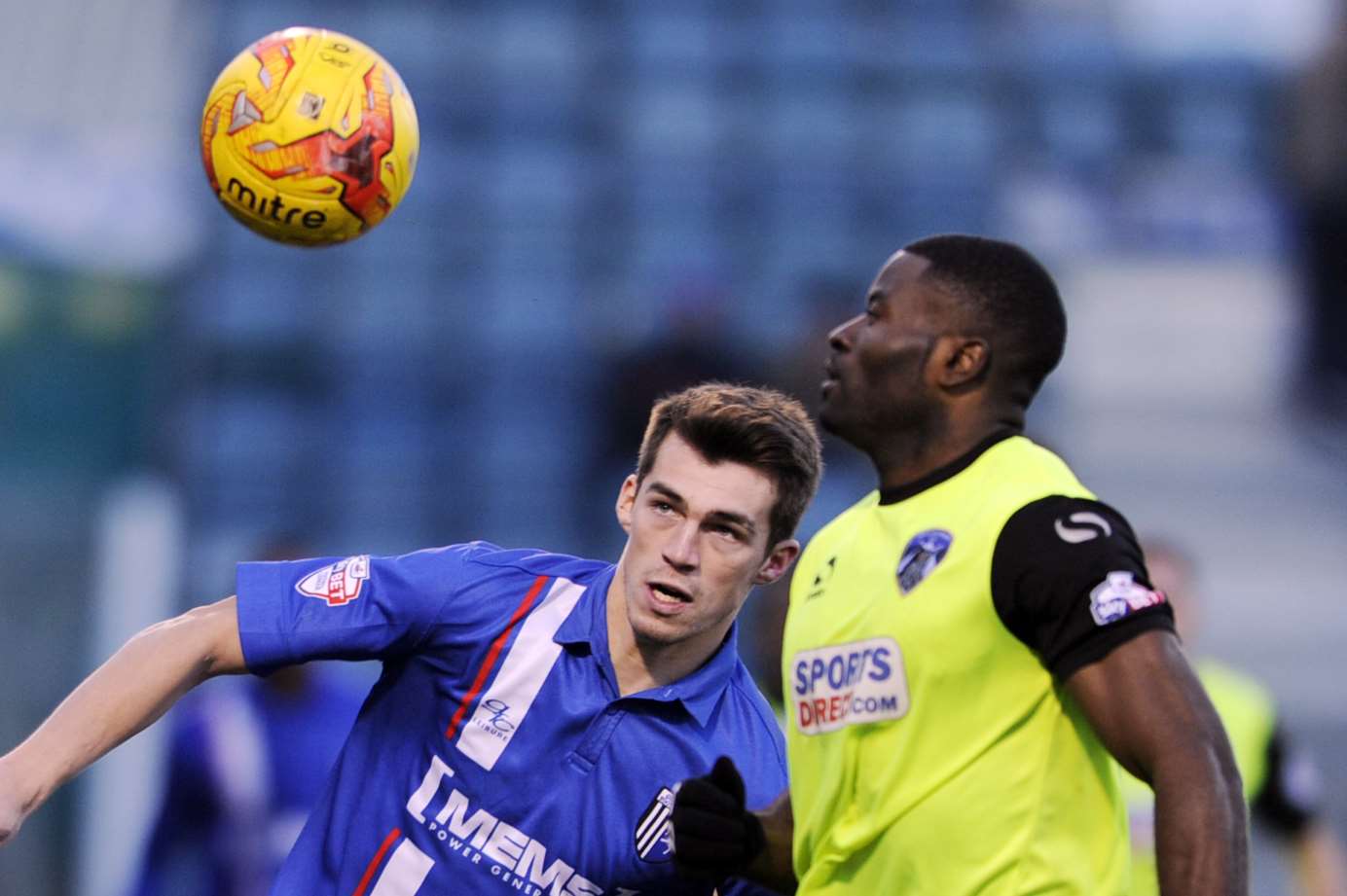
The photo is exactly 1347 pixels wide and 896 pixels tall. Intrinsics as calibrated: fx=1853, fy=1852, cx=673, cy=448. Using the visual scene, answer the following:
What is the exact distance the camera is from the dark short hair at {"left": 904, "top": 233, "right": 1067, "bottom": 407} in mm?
2924

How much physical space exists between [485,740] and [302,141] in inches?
45.0

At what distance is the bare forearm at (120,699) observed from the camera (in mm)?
2607

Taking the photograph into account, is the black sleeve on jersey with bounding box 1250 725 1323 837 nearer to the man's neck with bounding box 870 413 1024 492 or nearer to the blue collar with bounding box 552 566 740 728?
the blue collar with bounding box 552 566 740 728

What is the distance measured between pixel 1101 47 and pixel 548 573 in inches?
472

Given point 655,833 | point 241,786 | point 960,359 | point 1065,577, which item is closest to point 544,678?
point 655,833

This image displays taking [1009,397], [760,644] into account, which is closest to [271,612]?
[1009,397]

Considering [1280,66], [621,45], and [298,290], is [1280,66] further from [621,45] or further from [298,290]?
[298,290]

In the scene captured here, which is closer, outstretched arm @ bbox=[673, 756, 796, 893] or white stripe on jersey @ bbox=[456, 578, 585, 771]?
outstretched arm @ bbox=[673, 756, 796, 893]

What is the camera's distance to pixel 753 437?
10.3 ft

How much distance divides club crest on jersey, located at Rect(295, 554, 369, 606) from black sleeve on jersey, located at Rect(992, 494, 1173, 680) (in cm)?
105

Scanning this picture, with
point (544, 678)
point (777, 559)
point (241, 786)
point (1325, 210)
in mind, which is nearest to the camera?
point (544, 678)

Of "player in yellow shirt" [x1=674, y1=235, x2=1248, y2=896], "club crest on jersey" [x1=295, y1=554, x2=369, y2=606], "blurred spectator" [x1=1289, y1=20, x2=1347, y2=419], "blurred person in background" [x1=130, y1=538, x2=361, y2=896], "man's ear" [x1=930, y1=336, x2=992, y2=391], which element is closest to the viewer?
"player in yellow shirt" [x1=674, y1=235, x2=1248, y2=896]

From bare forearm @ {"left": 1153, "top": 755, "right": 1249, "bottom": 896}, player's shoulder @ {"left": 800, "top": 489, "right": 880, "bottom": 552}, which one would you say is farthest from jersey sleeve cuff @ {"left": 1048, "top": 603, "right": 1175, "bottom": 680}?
player's shoulder @ {"left": 800, "top": 489, "right": 880, "bottom": 552}

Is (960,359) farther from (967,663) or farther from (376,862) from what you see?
(376,862)
